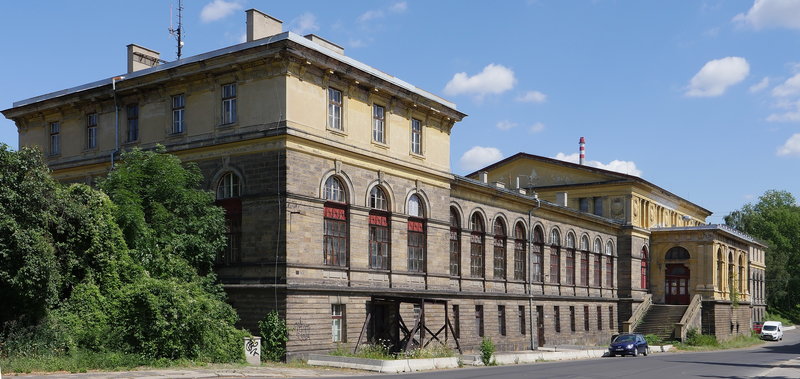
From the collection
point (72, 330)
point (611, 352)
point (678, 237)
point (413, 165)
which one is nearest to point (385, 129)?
point (413, 165)

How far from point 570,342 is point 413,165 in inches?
888

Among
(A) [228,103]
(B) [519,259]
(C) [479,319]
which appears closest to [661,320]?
(B) [519,259]

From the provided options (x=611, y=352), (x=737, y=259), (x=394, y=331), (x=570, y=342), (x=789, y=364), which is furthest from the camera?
(x=737, y=259)

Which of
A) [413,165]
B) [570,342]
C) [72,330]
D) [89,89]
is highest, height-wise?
[89,89]

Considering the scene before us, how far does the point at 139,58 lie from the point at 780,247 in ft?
340

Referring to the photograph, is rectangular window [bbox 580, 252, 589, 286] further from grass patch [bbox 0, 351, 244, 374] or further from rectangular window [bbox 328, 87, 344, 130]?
grass patch [bbox 0, 351, 244, 374]

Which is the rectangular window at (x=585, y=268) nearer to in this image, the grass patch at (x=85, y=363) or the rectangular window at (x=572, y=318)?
the rectangular window at (x=572, y=318)

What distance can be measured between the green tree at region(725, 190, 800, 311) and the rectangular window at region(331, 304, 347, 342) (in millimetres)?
92446

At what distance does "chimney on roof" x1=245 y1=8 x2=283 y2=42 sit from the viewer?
31.4m

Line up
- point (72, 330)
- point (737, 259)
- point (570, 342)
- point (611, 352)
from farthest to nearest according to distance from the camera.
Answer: point (737, 259)
point (570, 342)
point (611, 352)
point (72, 330)

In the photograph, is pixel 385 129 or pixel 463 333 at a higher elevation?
pixel 385 129

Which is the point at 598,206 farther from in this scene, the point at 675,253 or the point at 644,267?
the point at 675,253

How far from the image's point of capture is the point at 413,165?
117ft

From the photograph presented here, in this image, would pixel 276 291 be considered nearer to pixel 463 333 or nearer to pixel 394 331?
pixel 394 331
